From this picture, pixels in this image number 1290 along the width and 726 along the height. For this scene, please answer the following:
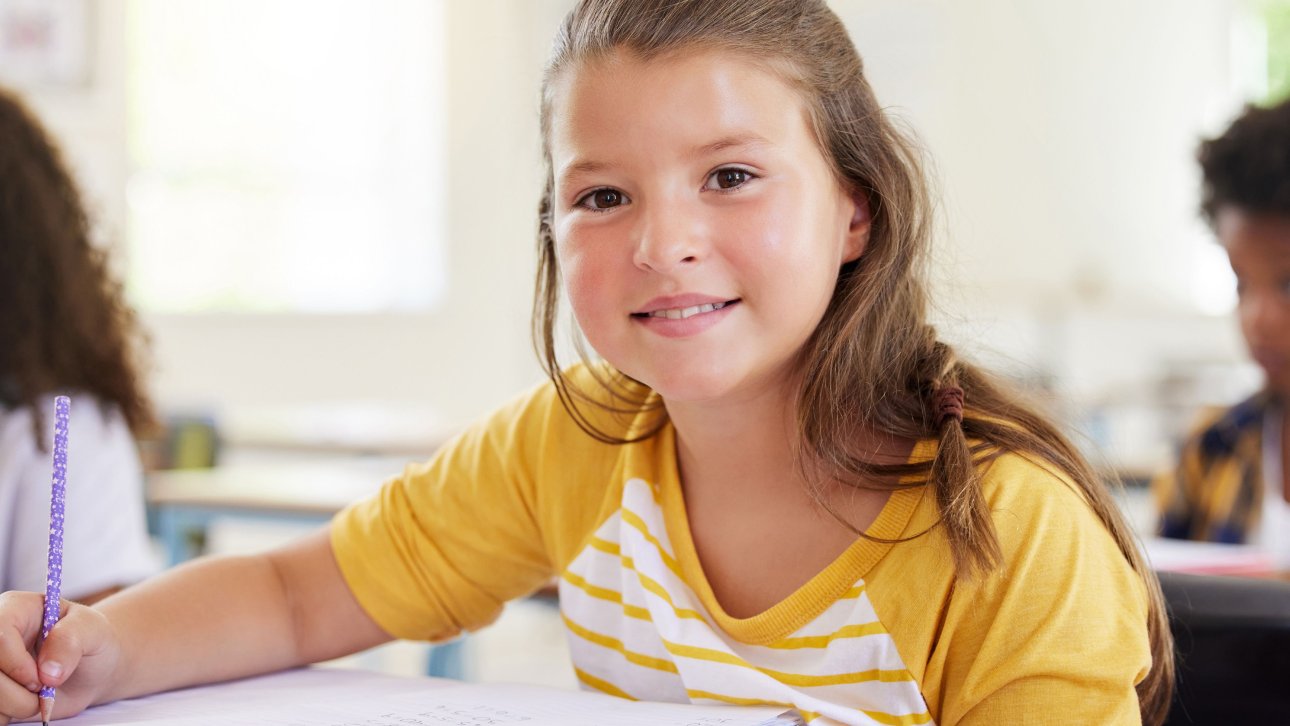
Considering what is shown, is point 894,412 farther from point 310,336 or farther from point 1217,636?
point 310,336

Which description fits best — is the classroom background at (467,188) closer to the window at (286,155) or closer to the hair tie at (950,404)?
the window at (286,155)

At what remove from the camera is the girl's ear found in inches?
38.1

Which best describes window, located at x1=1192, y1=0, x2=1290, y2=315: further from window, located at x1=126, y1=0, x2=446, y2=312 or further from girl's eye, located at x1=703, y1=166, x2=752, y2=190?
girl's eye, located at x1=703, y1=166, x2=752, y2=190

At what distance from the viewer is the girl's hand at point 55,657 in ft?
2.54

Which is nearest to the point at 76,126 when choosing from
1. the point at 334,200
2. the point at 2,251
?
the point at 334,200

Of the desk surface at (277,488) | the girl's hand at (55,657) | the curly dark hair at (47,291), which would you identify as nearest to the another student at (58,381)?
the curly dark hair at (47,291)

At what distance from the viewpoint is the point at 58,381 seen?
4.96 feet

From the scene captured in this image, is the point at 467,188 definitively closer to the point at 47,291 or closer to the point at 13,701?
the point at 47,291

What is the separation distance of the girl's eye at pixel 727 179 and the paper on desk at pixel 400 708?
0.32 meters

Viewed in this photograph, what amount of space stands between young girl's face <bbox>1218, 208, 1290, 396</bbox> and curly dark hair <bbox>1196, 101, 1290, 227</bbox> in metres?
0.02

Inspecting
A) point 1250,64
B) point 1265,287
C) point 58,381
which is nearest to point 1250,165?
point 1265,287

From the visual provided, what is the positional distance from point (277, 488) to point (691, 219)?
4.98 ft

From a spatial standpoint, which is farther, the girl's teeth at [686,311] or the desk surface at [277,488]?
the desk surface at [277,488]

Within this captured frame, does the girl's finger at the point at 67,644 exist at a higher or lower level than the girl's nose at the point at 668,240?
lower
